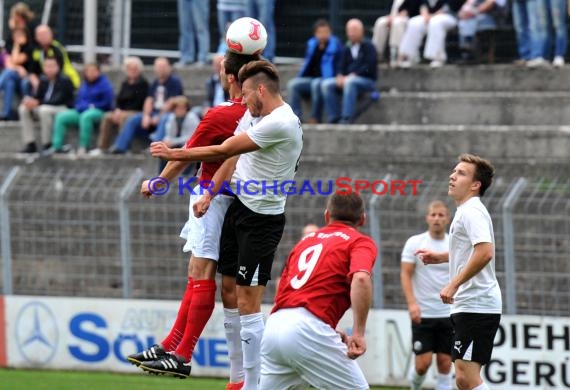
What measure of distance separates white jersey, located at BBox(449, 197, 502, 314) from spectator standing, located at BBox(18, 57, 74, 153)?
10.7 metres

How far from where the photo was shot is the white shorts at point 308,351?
27.8 ft

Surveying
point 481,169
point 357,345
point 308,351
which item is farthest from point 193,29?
point 357,345

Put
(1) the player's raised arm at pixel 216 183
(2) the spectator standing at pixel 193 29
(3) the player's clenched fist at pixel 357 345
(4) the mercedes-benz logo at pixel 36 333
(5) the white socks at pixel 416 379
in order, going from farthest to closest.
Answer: (2) the spectator standing at pixel 193 29 → (4) the mercedes-benz logo at pixel 36 333 → (5) the white socks at pixel 416 379 → (1) the player's raised arm at pixel 216 183 → (3) the player's clenched fist at pixel 357 345

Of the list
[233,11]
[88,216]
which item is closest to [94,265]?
[88,216]

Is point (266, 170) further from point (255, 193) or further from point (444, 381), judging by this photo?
point (444, 381)

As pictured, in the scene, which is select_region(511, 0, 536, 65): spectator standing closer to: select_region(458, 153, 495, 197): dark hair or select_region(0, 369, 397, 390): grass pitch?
select_region(0, 369, 397, 390): grass pitch

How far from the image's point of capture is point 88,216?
52.7 feet

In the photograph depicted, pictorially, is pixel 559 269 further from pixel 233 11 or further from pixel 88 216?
pixel 233 11

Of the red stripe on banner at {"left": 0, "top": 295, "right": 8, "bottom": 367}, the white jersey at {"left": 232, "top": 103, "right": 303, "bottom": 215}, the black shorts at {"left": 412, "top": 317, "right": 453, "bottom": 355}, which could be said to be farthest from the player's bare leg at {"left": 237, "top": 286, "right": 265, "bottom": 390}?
the red stripe on banner at {"left": 0, "top": 295, "right": 8, "bottom": 367}

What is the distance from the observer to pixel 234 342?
10.1 m

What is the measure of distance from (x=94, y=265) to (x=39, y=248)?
0.75m

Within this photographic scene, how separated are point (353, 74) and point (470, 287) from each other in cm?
837

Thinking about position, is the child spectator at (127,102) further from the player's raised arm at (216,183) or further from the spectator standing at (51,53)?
the player's raised arm at (216,183)

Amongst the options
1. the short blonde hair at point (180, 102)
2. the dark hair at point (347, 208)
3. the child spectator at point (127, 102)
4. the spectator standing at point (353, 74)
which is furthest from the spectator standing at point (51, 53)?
the dark hair at point (347, 208)
